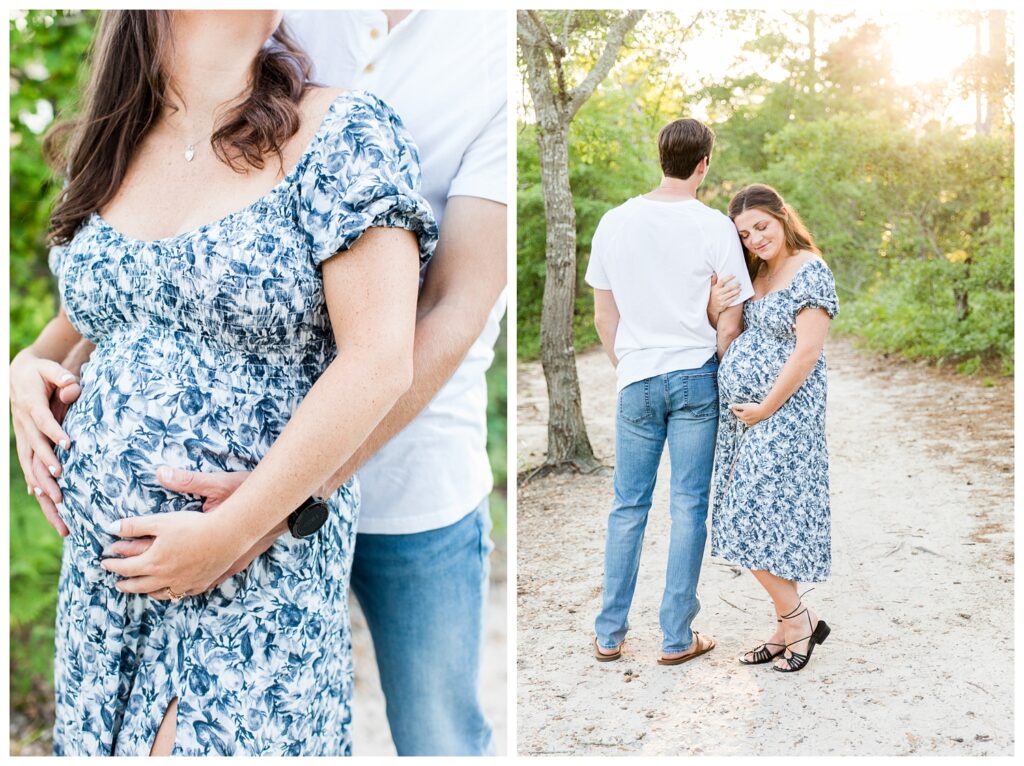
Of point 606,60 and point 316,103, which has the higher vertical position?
point 606,60

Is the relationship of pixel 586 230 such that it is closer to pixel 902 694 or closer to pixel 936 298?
pixel 936 298

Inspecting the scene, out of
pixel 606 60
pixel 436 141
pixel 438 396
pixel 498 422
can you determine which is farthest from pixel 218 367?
pixel 498 422

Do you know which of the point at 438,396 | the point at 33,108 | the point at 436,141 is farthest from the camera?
the point at 33,108

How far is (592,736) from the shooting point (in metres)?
2.05

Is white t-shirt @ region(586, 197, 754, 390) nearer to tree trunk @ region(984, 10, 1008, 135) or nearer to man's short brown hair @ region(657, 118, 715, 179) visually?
man's short brown hair @ region(657, 118, 715, 179)

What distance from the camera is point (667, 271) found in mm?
2027

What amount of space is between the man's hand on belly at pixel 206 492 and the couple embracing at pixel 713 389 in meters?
1.03

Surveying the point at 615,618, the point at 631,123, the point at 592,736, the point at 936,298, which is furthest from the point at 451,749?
the point at 936,298

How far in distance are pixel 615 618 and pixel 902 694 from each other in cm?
68

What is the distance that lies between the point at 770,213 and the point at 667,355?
1.37ft

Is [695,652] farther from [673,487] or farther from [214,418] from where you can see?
[214,418]

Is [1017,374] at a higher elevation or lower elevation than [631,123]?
lower

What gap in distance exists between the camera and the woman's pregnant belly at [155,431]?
1.35m

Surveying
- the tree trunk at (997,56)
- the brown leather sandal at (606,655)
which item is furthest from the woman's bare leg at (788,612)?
the tree trunk at (997,56)
